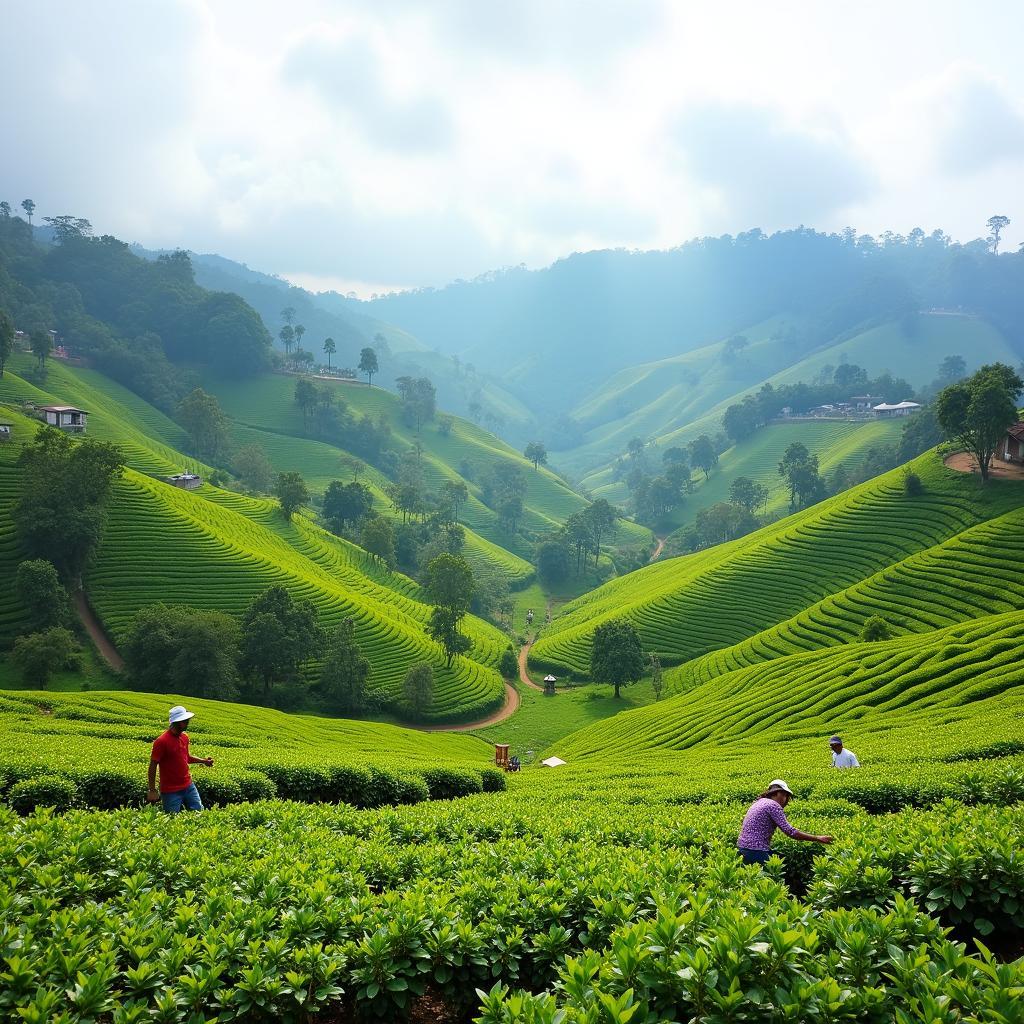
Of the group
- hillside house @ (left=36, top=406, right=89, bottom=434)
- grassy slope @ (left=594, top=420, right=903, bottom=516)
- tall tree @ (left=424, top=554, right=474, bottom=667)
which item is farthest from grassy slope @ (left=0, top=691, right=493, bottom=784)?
grassy slope @ (left=594, top=420, right=903, bottom=516)

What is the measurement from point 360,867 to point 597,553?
97.5 meters

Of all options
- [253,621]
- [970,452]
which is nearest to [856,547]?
[970,452]

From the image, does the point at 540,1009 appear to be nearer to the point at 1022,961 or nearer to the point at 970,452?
the point at 1022,961

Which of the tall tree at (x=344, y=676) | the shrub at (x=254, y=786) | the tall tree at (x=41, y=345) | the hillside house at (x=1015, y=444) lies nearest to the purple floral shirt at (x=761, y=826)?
the shrub at (x=254, y=786)

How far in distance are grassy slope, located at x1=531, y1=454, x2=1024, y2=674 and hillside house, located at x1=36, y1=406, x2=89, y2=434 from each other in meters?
59.7

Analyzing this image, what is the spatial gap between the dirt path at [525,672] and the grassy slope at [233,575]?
2822 millimetres

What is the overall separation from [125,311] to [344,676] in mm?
132319

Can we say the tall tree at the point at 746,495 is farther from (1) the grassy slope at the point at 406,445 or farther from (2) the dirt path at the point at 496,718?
(2) the dirt path at the point at 496,718

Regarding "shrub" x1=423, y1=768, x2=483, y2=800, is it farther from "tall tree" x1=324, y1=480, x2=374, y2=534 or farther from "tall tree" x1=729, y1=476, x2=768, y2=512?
"tall tree" x1=729, y1=476, x2=768, y2=512

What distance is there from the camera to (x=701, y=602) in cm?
6034

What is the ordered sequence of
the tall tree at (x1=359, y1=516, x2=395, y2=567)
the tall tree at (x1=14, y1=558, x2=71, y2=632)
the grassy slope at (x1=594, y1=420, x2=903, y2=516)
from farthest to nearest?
the grassy slope at (x1=594, y1=420, x2=903, y2=516)
the tall tree at (x1=359, y1=516, x2=395, y2=567)
the tall tree at (x1=14, y1=558, x2=71, y2=632)

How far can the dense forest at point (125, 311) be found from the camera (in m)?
120

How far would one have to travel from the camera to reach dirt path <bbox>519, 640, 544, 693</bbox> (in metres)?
59.8

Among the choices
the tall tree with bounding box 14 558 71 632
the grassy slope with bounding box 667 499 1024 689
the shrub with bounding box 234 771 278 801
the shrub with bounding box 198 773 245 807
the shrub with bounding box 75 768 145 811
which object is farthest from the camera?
the tall tree with bounding box 14 558 71 632
